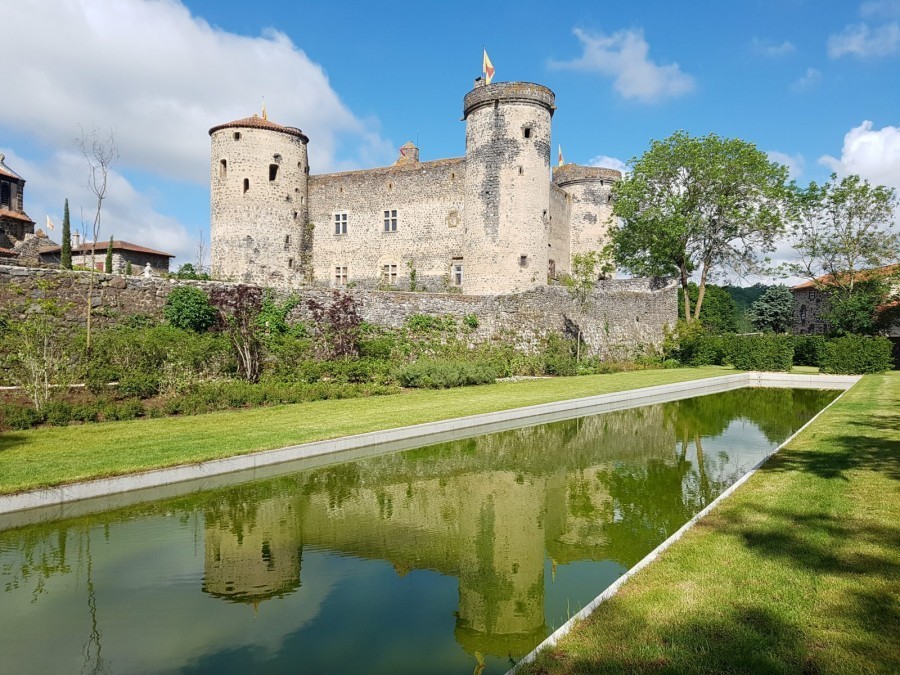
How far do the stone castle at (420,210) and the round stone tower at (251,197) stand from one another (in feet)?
0.19

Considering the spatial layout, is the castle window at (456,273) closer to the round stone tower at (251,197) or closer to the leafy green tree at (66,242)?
the round stone tower at (251,197)

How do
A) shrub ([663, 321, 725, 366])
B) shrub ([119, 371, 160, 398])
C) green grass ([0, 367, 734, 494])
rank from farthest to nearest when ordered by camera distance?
shrub ([663, 321, 725, 366]), shrub ([119, 371, 160, 398]), green grass ([0, 367, 734, 494])

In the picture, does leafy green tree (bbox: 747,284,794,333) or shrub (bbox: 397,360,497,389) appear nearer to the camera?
shrub (bbox: 397,360,497,389)

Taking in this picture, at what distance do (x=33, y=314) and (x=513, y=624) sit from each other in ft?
53.3

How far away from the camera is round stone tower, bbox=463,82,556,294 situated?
3186 centimetres

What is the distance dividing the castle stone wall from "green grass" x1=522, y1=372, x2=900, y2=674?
2961 cm

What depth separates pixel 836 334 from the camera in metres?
35.7

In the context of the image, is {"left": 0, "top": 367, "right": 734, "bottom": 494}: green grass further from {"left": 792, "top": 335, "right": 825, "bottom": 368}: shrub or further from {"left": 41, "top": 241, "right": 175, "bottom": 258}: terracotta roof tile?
{"left": 41, "top": 241, "right": 175, "bottom": 258}: terracotta roof tile

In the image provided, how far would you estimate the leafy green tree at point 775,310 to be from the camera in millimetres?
63812

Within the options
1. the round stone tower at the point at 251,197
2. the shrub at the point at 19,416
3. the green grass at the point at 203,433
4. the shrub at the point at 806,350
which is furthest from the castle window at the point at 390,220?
the shrub at the point at 19,416

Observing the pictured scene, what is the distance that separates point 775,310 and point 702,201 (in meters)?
36.1

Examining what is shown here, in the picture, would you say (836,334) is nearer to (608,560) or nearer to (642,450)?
(642,450)

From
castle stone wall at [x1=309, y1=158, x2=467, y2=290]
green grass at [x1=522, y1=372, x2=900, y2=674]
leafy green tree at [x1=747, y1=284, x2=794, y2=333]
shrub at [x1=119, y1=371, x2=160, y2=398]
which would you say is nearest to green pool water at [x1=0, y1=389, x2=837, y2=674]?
green grass at [x1=522, y1=372, x2=900, y2=674]

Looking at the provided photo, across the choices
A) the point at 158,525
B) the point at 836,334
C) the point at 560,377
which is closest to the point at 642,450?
the point at 158,525
